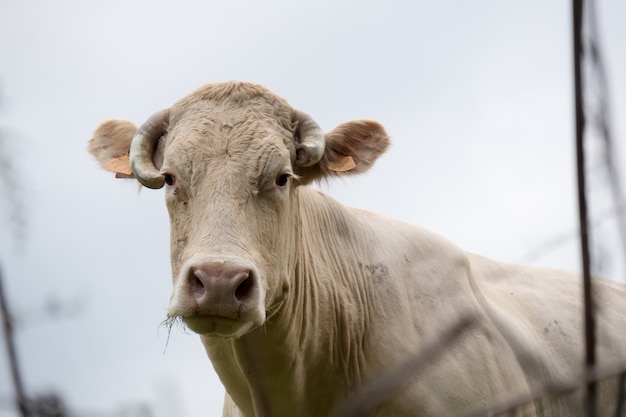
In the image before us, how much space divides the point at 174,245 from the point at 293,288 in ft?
2.93

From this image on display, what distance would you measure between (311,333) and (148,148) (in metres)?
1.50

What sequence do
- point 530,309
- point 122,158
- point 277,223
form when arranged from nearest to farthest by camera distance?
point 277,223 < point 122,158 < point 530,309

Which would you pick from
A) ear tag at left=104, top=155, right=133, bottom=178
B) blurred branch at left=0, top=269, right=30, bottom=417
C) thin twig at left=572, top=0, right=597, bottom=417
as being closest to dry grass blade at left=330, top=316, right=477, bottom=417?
thin twig at left=572, top=0, right=597, bottom=417

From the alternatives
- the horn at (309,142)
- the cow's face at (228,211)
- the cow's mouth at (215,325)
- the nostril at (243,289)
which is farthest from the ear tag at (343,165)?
the cow's mouth at (215,325)

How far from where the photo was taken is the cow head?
404 cm

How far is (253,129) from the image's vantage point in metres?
4.99

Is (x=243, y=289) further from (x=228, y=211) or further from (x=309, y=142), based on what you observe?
(x=309, y=142)

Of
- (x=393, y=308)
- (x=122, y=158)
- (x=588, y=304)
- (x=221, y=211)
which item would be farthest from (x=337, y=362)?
(x=588, y=304)

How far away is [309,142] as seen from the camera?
5.24 m

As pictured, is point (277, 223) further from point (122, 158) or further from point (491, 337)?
point (491, 337)

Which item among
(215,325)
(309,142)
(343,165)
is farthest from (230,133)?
(215,325)

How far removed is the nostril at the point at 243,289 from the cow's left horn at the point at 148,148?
1.13 metres

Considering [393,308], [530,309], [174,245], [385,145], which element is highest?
[385,145]

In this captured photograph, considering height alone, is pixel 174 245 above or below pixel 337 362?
above
